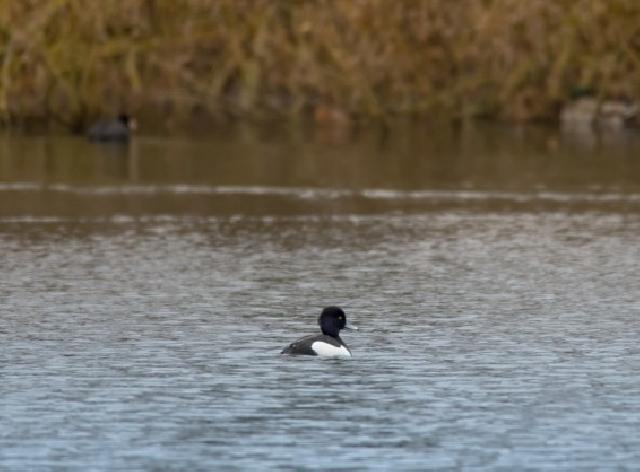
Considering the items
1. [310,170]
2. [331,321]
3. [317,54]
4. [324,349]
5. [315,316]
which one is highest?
[317,54]

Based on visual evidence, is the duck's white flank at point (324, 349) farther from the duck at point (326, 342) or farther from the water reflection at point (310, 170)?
the water reflection at point (310, 170)

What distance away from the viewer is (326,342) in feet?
72.3

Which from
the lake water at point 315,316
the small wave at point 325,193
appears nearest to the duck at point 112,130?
the lake water at point 315,316

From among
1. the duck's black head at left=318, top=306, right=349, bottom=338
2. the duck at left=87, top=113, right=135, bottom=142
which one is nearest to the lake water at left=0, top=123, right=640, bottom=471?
the duck's black head at left=318, top=306, right=349, bottom=338

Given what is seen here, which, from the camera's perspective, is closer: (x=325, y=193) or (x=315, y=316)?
(x=315, y=316)

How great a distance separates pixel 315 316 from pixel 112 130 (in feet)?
113

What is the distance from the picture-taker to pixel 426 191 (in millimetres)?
44906

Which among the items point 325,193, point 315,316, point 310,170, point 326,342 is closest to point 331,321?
point 326,342

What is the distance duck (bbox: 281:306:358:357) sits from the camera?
22.0 meters

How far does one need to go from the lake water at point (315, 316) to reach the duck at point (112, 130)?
27.6ft

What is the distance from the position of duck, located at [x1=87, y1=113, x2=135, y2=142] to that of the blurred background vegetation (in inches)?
110

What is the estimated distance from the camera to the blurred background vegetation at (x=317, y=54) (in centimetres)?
6294

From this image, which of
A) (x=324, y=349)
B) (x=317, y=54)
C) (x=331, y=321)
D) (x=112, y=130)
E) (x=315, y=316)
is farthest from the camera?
(x=317, y=54)

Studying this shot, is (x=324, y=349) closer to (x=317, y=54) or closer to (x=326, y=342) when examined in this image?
(x=326, y=342)
